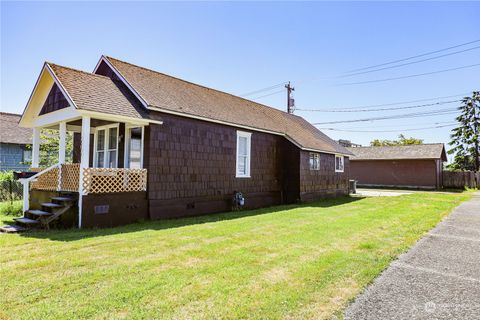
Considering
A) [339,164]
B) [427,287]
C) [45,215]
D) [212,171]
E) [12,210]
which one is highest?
[339,164]

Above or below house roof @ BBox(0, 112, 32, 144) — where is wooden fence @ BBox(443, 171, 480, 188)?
below

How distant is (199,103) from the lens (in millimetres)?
12438

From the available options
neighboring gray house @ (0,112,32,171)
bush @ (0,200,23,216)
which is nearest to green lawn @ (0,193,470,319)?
bush @ (0,200,23,216)

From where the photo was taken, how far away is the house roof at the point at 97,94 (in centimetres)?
852

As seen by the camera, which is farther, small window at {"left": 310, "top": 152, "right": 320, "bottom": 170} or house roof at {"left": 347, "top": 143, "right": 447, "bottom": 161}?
house roof at {"left": 347, "top": 143, "right": 447, "bottom": 161}

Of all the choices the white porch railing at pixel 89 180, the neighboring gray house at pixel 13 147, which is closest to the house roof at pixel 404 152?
the white porch railing at pixel 89 180

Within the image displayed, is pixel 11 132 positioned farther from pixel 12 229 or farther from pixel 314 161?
pixel 314 161

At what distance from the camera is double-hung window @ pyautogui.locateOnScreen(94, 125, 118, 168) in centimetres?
1126

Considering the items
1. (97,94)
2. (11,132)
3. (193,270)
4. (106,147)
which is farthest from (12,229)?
(11,132)

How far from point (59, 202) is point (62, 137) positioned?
219 centimetres

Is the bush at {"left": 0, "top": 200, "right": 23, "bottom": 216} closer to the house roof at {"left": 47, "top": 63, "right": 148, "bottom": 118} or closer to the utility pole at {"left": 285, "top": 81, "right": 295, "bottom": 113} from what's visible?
the house roof at {"left": 47, "top": 63, "right": 148, "bottom": 118}

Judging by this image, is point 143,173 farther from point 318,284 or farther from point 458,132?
point 458,132

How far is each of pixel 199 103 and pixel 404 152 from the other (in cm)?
2543

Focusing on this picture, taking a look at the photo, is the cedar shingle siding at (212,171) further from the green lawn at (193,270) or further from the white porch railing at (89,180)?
the green lawn at (193,270)
